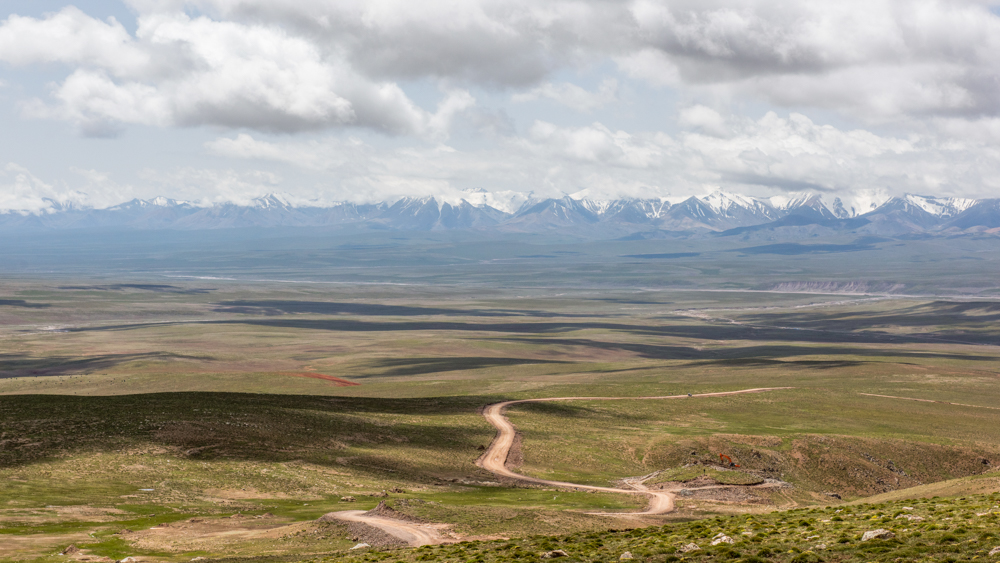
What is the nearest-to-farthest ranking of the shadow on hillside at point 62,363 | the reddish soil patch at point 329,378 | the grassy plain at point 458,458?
the grassy plain at point 458,458
the reddish soil patch at point 329,378
the shadow on hillside at point 62,363

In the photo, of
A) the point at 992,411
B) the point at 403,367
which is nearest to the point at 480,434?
the point at 992,411

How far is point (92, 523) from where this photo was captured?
40125 mm

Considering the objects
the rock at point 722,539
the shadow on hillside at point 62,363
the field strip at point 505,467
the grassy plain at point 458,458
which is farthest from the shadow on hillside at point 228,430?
the shadow on hillside at point 62,363

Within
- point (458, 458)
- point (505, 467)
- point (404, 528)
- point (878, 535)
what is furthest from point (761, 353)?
point (878, 535)

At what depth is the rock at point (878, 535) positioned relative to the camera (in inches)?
1118

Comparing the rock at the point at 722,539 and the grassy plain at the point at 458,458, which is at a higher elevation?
the rock at the point at 722,539

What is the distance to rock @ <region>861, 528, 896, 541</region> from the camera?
2839 cm

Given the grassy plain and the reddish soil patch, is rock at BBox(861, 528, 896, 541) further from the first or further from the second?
the reddish soil patch

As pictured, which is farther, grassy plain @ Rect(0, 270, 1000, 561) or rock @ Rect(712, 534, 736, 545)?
grassy plain @ Rect(0, 270, 1000, 561)

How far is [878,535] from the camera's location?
2875 centimetres

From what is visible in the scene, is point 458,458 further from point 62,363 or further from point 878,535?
point 62,363

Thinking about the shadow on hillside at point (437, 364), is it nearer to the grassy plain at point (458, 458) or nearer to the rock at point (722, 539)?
the grassy plain at point (458, 458)

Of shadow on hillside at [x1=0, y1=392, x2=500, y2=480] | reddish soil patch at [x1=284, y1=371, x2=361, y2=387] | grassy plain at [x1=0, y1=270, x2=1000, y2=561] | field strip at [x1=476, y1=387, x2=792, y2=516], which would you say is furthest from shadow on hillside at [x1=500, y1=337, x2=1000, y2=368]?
shadow on hillside at [x1=0, y1=392, x2=500, y2=480]

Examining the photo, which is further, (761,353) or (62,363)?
(761,353)
